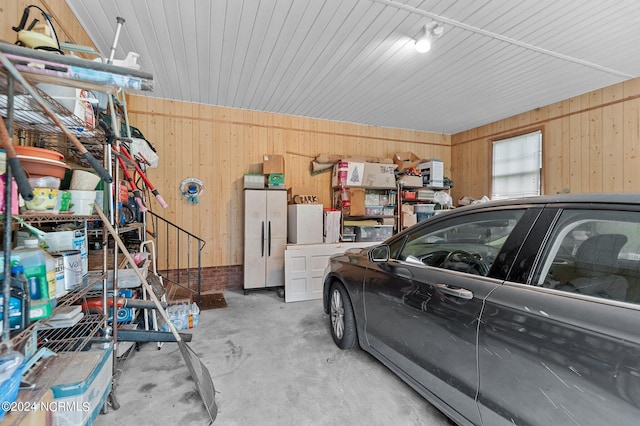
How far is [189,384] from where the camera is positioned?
6.65ft

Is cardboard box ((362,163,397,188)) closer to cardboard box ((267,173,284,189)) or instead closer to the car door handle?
cardboard box ((267,173,284,189))

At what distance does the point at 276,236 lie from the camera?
4.37 meters

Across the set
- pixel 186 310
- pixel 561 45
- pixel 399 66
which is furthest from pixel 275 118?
pixel 561 45

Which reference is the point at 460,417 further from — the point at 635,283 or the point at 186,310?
the point at 186,310

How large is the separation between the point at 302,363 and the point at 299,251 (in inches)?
76.7

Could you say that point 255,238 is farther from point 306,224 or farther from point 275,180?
point 275,180

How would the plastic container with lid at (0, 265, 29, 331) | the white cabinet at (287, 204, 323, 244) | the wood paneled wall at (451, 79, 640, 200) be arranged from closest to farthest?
the plastic container with lid at (0, 265, 29, 331), the wood paneled wall at (451, 79, 640, 200), the white cabinet at (287, 204, 323, 244)

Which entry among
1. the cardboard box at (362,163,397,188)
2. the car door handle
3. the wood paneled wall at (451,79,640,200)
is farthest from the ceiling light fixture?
the wood paneled wall at (451,79,640,200)

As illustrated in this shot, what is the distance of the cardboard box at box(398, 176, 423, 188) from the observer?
5.11m

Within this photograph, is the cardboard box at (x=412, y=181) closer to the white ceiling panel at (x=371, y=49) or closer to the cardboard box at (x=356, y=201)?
the cardboard box at (x=356, y=201)

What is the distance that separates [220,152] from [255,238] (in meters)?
1.55

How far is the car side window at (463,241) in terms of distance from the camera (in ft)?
4.70

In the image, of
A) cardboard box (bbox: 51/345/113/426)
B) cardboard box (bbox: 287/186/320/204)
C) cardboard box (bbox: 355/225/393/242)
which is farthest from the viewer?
cardboard box (bbox: 355/225/393/242)

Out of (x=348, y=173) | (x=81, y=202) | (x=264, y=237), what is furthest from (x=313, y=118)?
(x=81, y=202)
